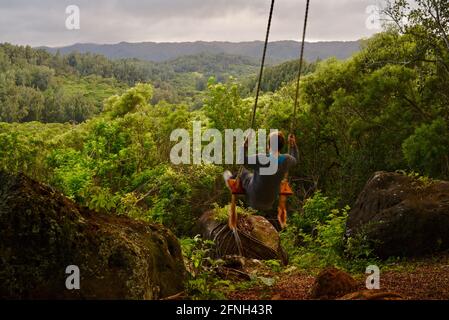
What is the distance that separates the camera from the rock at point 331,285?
5848mm

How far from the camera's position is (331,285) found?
232 inches

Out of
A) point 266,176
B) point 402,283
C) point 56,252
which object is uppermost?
point 266,176

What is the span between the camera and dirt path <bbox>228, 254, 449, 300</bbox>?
640cm

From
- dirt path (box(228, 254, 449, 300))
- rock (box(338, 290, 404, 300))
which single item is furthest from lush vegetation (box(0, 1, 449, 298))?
rock (box(338, 290, 404, 300))

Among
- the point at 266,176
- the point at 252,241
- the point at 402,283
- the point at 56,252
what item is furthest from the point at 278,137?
the point at 252,241

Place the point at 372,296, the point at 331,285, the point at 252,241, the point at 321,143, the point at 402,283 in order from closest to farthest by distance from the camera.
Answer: the point at 372,296 → the point at 331,285 → the point at 402,283 → the point at 252,241 → the point at 321,143

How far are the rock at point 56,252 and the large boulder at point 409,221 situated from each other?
647cm

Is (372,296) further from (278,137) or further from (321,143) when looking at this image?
(321,143)

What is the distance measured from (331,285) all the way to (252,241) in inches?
287

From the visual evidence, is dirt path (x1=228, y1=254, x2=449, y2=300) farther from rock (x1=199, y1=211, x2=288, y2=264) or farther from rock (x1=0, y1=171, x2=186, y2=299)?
rock (x1=199, y1=211, x2=288, y2=264)

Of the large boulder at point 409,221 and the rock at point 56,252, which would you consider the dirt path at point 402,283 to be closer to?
the large boulder at point 409,221

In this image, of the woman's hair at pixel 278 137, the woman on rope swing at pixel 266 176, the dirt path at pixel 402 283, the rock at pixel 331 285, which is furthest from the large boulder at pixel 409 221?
the rock at pixel 331 285

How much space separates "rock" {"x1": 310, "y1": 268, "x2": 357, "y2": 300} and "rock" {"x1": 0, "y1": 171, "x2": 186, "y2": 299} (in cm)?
188

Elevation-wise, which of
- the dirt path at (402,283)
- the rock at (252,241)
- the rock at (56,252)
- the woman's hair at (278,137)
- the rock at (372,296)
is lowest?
the rock at (252,241)
